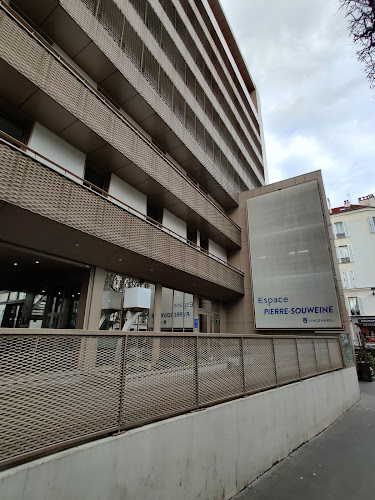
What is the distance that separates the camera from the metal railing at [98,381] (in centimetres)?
222

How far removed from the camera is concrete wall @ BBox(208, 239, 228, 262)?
1640cm

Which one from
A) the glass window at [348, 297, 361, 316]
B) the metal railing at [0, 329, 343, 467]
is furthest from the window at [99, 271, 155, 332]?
the glass window at [348, 297, 361, 316]

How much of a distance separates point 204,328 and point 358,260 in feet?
71.3

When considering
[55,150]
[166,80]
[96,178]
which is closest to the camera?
[55,150]

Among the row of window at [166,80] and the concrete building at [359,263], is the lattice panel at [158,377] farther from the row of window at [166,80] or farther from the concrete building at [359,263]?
the concrete building at [359,263]

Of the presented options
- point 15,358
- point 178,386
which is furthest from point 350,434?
point 15,358

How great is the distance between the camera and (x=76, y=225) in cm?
689

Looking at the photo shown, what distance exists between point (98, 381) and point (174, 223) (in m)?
11.0

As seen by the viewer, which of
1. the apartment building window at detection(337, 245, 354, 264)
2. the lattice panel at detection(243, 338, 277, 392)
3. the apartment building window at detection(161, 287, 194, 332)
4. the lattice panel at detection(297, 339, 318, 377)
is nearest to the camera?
the lattice panel at detection(243, 338, 277, 392)

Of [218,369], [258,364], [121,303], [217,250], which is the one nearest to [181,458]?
[218,369]

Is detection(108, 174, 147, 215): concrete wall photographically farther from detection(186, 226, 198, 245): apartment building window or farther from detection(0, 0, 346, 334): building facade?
detection(186, 226, 198, 245): apartment building window

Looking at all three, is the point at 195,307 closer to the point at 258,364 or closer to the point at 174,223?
the point at 174,223

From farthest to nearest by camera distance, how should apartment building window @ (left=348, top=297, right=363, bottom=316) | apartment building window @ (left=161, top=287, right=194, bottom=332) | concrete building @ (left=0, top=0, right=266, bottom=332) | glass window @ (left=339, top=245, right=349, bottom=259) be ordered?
glass window @ (left=339, top=245, right=349, bottom=259), apartment building window @ (left=348, top=297, right=363, bottom=316), apartment building window @ (left=161, top=287, right=194, bottom=332), concrete building @ (left=0, top=0, right=266, bottom=332)

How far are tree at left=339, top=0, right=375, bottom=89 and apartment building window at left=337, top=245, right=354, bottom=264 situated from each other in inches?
1117
